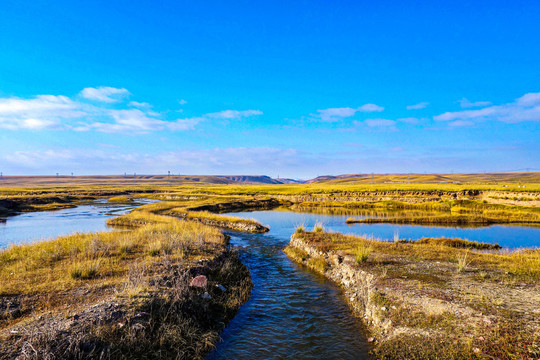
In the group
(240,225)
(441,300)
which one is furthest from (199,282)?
(240,225)

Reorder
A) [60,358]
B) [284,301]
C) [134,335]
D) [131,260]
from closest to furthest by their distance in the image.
→ 1. [60,358]
2. [134,335]
3. [284,301]
4. [131,260]

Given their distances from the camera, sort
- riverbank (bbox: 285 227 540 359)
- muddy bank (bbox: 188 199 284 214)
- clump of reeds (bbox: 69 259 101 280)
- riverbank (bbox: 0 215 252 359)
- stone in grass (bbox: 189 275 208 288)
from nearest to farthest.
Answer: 1. riverbank (bbox: 0 215 252 359)
2. riverbank (bbox: 285 227 540 359)
3. stone in grass (bbox: 189 275 208 288)
4. clump of reeds (bbox: 69 259 101 280)
5. muddy bank (bbox: 188 199 284 214)

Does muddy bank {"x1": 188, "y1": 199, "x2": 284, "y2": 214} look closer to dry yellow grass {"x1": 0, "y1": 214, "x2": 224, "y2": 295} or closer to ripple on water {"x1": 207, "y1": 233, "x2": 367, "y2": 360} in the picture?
dry yellow grass {"x1": 0, "y1": 214, "x2": 224, "y2": 295}

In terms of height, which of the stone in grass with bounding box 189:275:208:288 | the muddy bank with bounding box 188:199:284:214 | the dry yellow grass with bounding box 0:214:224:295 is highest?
the dry yellow grass with bounding box 0:214:224:295

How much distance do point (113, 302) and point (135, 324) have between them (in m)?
1.39

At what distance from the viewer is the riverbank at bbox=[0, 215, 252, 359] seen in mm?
7168

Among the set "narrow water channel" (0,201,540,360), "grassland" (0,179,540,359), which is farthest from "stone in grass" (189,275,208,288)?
"narrow water channel" (0,201,540,360)

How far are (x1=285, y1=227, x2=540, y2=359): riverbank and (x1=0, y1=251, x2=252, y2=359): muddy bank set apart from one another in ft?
18.3

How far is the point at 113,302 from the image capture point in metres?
9.09

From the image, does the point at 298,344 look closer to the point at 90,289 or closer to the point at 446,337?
the point at 446,337

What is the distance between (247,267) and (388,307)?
9657 millimetres

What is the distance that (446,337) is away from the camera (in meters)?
8.12

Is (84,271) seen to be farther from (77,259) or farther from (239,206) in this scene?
(239,206)

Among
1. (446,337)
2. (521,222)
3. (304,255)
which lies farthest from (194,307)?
(521,222)
